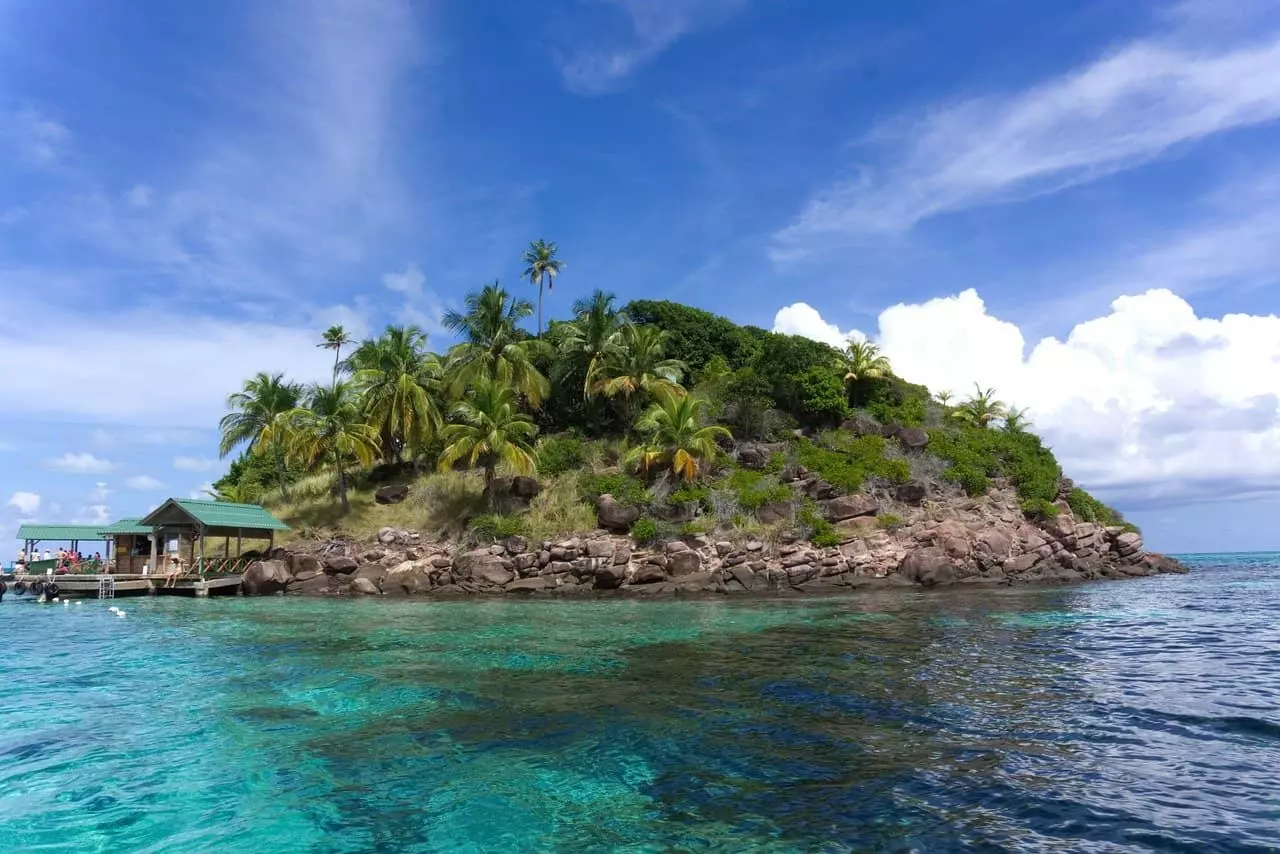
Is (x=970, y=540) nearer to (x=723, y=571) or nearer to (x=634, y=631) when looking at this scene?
(x=723, y=571)

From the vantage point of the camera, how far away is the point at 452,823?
19.9ft

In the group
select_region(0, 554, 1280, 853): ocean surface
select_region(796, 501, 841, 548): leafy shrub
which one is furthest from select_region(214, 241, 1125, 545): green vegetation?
A: select_region(0, 554, 1280, 853): ocean surface

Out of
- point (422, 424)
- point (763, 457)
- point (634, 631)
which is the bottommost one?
point (634, 631)

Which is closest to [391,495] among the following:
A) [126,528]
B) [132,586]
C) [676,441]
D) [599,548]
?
[132,586]

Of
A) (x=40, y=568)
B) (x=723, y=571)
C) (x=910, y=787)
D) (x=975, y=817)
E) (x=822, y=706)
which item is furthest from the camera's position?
(x=40, y=568)

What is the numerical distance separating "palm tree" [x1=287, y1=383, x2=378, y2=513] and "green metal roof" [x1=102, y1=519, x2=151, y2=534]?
26.3 ft

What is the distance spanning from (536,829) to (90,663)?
13.2 metres

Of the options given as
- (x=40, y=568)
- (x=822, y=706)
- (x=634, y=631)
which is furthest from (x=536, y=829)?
(x=40, y=568)

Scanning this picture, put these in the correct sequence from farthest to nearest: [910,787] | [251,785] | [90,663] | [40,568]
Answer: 1. [40,568]
2. [90,663]
3. [251,785]
4. [910,787]

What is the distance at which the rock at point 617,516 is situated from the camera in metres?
31.6

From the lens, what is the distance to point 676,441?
1299 inches

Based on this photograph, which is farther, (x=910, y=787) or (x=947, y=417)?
(x=947, y=417)

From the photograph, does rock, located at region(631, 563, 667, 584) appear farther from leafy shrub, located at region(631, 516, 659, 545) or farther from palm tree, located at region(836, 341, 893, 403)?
palm tree, located at region(836, 341, 893, 403)

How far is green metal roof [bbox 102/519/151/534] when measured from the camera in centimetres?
3722
